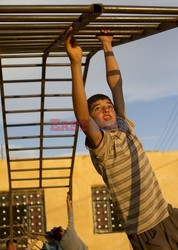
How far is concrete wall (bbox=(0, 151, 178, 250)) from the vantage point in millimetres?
13797

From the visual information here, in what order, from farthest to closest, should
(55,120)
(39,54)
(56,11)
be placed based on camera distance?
(55,120) < (39,54) < (56,11)

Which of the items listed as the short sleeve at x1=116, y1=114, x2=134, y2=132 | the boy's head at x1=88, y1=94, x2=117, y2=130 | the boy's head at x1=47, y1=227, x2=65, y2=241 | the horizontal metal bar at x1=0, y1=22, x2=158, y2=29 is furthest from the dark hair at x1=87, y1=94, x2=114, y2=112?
the boy's head at x1=47, y1=227, x2=65, y2=241

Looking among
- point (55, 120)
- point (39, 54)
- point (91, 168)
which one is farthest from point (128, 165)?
point (91, 168)

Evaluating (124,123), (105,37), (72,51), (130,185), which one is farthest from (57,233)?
(72,51)

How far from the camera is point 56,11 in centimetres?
299

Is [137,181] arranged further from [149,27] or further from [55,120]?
[55,120]

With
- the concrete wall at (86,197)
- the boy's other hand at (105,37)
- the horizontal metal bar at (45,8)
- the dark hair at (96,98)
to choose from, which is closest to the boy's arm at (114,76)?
the boy's other hand at (105,37)

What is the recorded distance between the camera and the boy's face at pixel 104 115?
3.40 meters

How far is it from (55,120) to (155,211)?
395 centimetres

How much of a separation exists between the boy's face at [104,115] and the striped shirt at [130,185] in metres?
0.05

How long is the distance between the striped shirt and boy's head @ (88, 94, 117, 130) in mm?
54

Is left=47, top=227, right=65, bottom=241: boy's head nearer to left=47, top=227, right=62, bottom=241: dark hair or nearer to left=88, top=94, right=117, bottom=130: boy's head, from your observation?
left=47, top=227, right=62, bottom=241: dark hair

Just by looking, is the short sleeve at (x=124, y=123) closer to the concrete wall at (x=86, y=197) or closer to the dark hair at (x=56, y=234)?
the dark hair at (x=56, y=234)

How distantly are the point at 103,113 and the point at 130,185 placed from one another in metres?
0.42
